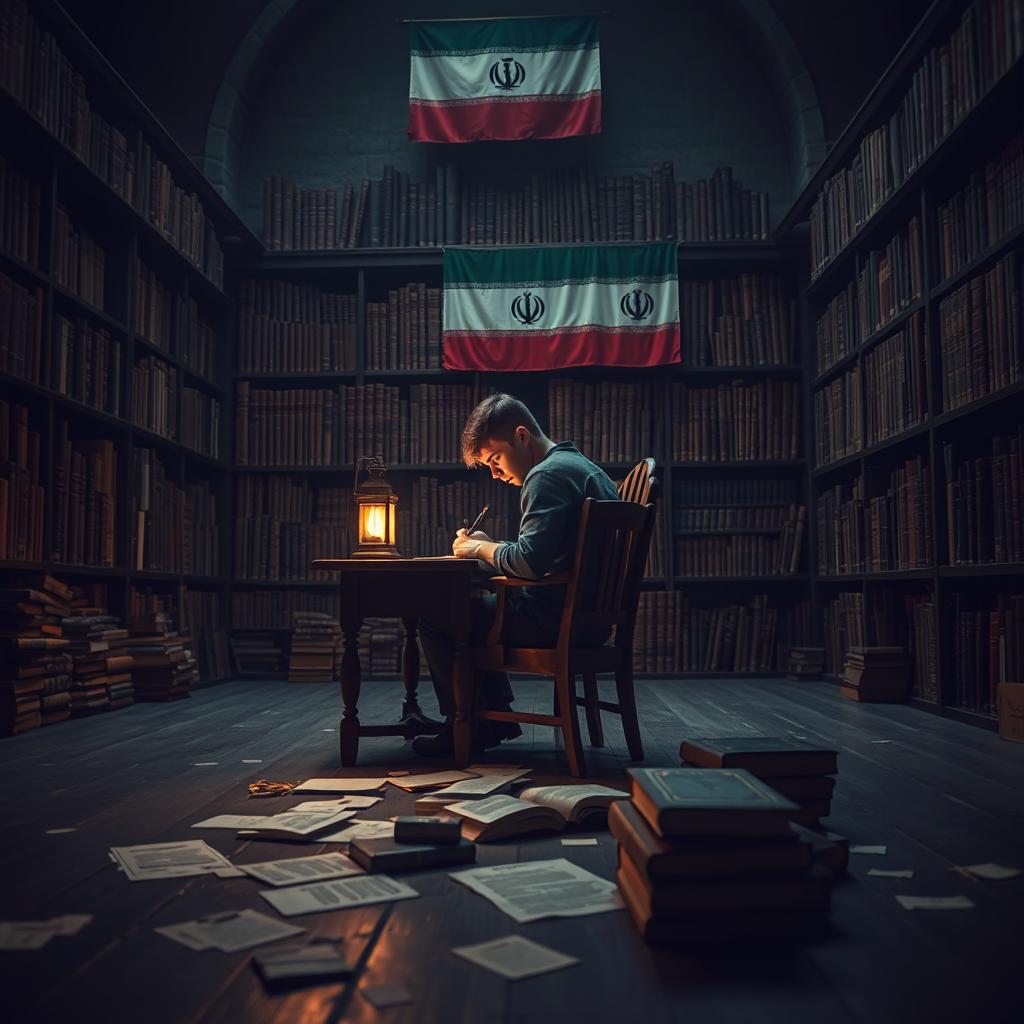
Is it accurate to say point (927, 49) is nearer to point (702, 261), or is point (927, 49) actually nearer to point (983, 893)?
point (702, 261)

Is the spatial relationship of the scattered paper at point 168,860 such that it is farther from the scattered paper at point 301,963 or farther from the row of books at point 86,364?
the row of books at point 86,364

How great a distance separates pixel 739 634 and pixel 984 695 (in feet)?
8.07

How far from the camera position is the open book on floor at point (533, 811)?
2086mm

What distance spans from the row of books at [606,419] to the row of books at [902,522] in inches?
66.5

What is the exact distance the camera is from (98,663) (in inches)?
176

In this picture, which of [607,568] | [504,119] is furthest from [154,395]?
[607,568]

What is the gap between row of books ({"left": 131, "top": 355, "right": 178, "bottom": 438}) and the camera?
5148 mm

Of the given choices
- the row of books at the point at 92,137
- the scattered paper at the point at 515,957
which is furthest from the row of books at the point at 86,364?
the scattered paper at the point at 515,957

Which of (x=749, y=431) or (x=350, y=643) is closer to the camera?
(x=350, y=643)

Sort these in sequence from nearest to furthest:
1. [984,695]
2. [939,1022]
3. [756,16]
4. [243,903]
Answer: [939,1022] < [243,903] < [984,695] < [756,16]

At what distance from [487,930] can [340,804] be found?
39.3 inches

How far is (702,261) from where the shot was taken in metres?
6.57

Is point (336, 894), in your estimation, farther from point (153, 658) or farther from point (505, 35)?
point (505, 35)

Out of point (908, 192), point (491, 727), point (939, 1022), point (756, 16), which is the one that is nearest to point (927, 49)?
point (908, 192)
